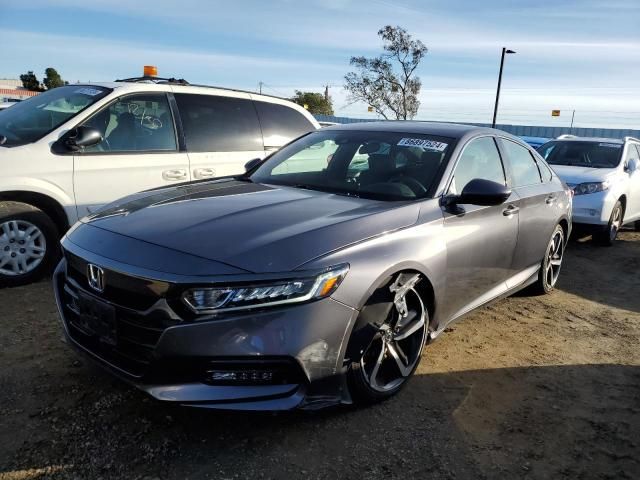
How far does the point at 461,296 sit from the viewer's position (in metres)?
3.54

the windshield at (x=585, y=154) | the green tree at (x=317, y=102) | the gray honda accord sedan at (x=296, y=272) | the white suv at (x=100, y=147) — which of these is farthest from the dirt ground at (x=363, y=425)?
the green tree at (x=317, y=102)

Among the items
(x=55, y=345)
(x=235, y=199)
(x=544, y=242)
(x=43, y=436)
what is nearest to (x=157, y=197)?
(x=235, y=199)

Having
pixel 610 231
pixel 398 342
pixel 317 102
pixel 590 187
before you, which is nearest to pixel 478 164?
pixel 398 342

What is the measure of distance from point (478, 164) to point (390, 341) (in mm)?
1626

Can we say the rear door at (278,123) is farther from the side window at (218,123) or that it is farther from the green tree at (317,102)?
the green tree at (317,102)

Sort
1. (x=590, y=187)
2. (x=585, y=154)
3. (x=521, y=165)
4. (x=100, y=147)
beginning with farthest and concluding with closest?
(x=585, y=154) < (x=590, y=187) < (x=100, y=147) < (x=521, y=165)

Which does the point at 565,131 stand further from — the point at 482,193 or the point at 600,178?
the point at 482,193

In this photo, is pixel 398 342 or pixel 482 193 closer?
pixel 398 342

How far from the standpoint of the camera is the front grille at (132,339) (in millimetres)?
2332

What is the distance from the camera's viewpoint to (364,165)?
12.5ft

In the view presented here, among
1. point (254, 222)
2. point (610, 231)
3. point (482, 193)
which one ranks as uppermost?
point (482, 193)

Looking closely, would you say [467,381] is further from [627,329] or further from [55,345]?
[55,345]

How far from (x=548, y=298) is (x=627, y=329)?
0.82m

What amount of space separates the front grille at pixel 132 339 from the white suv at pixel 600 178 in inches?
274
